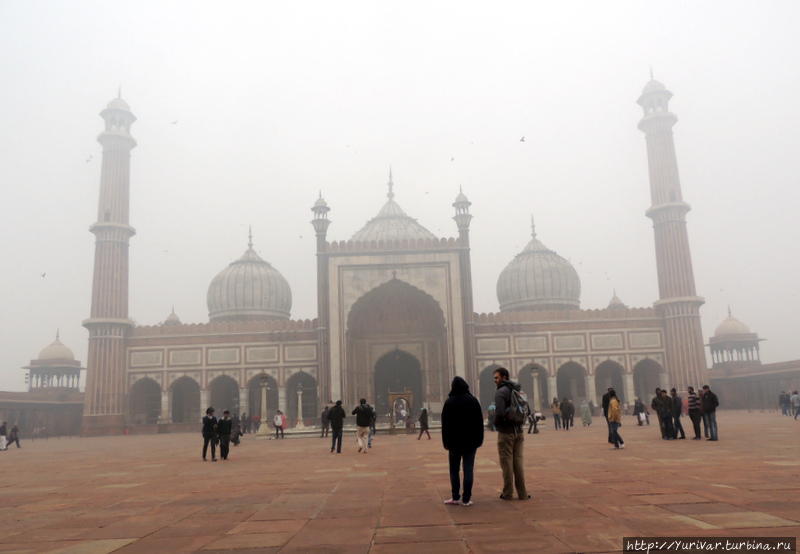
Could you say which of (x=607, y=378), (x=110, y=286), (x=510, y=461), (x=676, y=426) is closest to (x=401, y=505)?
(x=510, y=461)

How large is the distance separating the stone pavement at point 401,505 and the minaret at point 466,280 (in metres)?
22.1

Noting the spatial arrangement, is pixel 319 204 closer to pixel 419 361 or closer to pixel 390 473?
pixel 419 361

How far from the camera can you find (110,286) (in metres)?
36.2

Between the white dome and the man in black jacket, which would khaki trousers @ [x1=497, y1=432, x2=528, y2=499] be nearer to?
the man in black jacket

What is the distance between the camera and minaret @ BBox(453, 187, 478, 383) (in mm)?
33375

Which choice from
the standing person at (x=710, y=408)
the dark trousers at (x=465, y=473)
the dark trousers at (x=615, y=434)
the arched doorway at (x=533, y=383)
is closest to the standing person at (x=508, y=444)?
the dark trousers at (x=465, y=473)

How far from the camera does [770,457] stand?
9445mm

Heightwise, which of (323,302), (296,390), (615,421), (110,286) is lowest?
(615,421)

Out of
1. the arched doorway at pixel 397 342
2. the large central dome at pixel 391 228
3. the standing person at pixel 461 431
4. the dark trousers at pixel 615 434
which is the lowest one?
the dark trousers at pixel 615 434

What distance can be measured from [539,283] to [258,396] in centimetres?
1893

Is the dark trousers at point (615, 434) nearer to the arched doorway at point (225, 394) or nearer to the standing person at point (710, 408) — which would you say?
the standing person at point (710, 408)

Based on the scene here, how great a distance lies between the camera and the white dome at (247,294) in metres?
43.2

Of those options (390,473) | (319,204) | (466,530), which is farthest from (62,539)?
(319,204)

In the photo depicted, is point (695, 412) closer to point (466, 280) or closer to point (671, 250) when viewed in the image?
point (466, 280)
